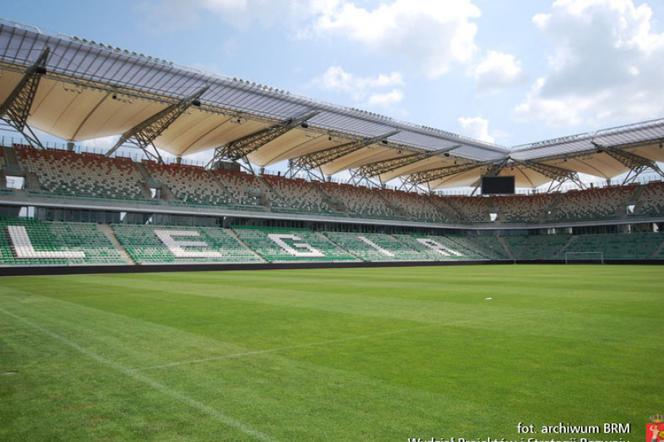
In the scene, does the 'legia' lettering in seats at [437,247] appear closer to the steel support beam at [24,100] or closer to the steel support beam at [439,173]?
the steel support beam at [439,173]

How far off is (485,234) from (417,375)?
66.7 metres

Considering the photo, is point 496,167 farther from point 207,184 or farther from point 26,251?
point 26,251

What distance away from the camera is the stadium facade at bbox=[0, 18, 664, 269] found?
1320 inches

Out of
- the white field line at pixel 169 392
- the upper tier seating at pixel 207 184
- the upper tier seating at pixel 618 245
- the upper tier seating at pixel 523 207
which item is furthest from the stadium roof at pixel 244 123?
the white field line at pixel 169 392

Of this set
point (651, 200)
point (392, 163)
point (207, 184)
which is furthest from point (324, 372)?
point (651, 200)

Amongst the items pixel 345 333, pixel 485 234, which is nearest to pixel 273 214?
pixel 485 234

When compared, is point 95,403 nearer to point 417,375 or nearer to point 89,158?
point 417,375

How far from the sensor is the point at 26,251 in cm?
3144

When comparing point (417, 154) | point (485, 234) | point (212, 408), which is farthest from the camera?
point (485, 234)

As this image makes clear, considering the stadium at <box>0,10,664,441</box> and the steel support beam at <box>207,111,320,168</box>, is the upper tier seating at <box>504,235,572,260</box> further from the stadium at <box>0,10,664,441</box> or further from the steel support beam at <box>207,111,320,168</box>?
the steel support beam at <box>207,111,320,168</box>

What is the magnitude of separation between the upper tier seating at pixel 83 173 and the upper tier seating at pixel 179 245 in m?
3.66

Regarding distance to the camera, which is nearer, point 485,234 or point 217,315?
point 217,315

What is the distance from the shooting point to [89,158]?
4309 centimetres

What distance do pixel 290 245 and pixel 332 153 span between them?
13.5m
